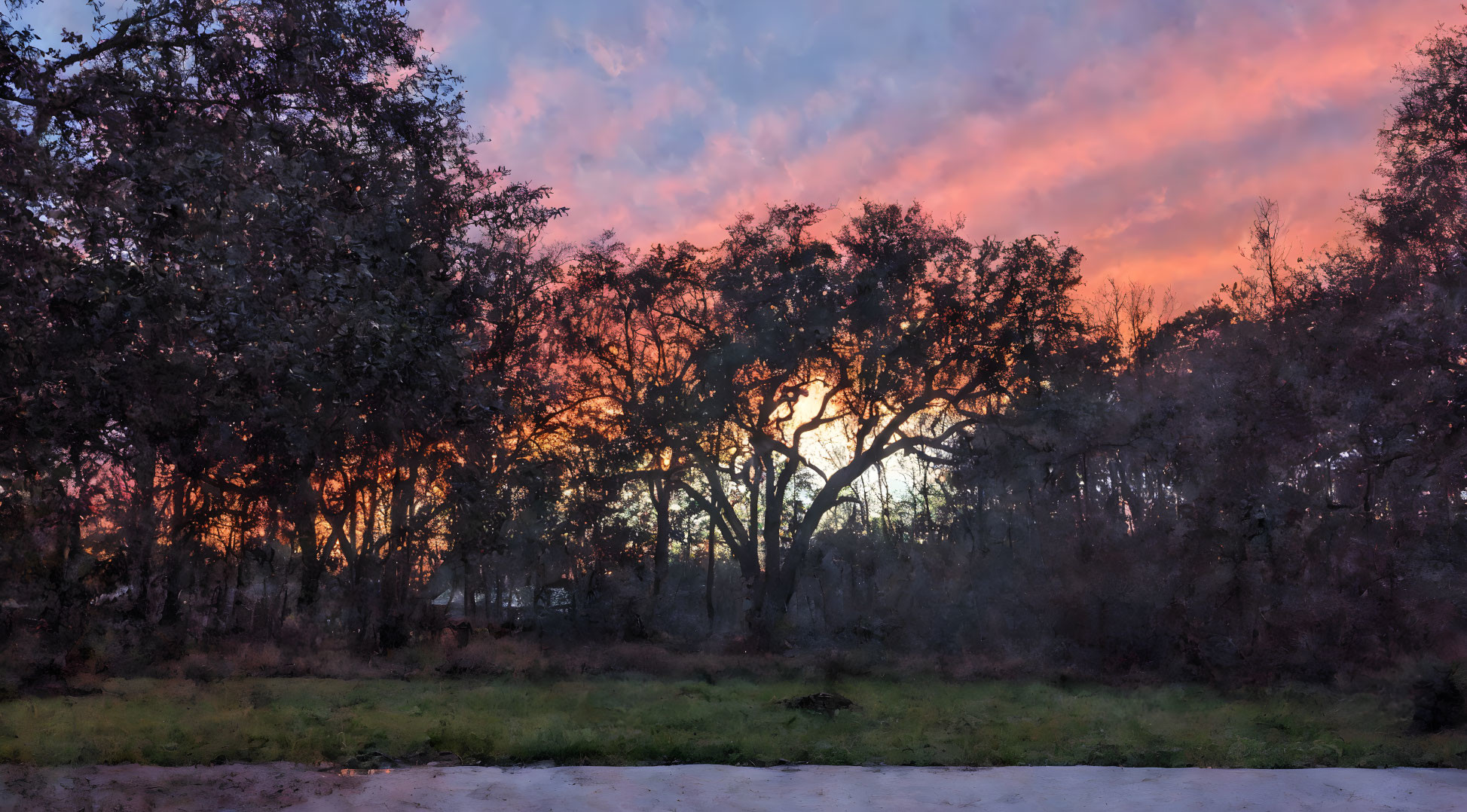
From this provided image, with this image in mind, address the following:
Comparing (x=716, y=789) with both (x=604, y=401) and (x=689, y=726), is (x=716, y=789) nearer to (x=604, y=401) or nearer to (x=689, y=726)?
(x=689, y=726)

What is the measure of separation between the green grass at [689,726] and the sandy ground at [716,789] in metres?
1.14

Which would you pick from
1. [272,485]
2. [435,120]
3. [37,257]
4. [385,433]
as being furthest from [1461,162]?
[37,257]

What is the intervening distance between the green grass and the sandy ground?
1.14 metres

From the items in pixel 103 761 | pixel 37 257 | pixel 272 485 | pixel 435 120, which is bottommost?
pixel 103 761

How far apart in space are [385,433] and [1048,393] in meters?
21.8

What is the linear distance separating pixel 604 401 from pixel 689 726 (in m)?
18.9

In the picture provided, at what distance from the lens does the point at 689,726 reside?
14508mm

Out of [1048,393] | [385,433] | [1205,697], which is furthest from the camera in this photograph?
[1048,393]

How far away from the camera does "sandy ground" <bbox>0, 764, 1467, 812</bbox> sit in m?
8.27

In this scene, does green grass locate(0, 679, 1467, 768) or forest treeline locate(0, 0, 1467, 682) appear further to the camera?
green grass locate(0, 679, 1467, 768)

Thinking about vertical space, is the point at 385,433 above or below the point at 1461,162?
below

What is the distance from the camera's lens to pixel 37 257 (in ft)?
27.0

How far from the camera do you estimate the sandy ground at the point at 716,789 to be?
8.27 meters

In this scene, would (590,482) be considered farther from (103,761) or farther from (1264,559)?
(103,761)
